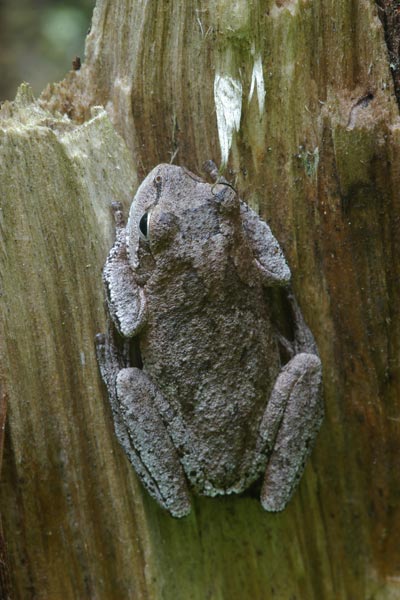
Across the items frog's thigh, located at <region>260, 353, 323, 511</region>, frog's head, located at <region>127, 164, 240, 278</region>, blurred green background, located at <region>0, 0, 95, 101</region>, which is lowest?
frog's thigh, located at <region>260, 353, 323, 511</region>

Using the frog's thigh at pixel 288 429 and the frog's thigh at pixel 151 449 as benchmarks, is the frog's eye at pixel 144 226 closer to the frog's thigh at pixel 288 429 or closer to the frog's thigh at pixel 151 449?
the frog's thigh at pixel 151 449

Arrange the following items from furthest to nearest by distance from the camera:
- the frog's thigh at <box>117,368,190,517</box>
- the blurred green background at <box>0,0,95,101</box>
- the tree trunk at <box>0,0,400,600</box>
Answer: the blurred green background at <box>0,0,95,101</box> → the tree trunk at <box>0,0,400,600</box> → the frog's thigh at <box>117,368,190,517</box>

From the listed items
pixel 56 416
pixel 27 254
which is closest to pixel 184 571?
pixel 56 416

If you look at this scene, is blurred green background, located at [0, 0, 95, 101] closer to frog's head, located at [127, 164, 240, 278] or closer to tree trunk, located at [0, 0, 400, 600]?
tree trunk, located at [0, 0, 400, 600]

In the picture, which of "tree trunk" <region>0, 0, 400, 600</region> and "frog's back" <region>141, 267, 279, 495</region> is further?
"tree trunk" <region>0, 0, 400, 600</region>

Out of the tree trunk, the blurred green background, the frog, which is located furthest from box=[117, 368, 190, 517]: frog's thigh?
the blurred green background

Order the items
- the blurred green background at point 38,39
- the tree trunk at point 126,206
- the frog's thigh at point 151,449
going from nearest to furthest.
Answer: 1. the frog's thigh at point 151,449
2. the tree trunk at point 126,206
3. the blurred green background at point 38,39

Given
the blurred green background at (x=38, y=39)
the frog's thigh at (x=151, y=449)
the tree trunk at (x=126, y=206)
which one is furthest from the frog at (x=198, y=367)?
the blurred green background at (x=38, y=39)
